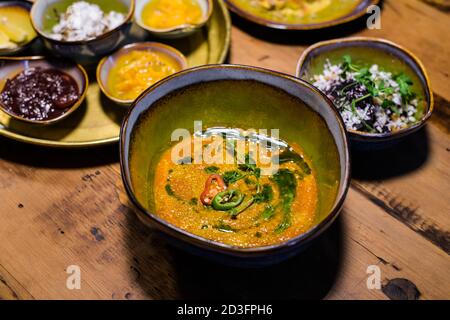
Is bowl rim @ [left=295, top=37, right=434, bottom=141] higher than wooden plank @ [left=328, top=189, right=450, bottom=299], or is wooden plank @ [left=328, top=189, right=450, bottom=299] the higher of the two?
bowl rim @ [left=295, top=37, right=434, bottom=141]

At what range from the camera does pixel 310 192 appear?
180 cm

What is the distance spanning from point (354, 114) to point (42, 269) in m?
1.41

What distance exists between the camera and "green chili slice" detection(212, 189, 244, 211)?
5.75 ft

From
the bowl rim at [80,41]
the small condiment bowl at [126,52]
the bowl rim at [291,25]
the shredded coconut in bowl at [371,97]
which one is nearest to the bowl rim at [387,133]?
the shredded coconut in bowl at [371,97]

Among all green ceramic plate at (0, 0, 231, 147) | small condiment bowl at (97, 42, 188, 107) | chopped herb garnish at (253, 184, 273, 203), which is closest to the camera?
chopped herb garnish at (253, 184, 273, 203)

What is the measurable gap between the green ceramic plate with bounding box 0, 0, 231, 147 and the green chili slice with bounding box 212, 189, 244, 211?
54 centimetres

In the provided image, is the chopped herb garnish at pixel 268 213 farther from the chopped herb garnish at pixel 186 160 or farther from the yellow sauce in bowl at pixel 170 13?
the yellow sauce in bowl at pixel 170 13

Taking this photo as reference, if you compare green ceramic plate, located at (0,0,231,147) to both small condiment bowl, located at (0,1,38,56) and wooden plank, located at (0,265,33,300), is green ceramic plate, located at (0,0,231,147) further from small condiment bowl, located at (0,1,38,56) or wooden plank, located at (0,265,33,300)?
wooden plank, located at (0,265,33,300)

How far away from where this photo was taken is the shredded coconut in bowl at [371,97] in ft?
6.82

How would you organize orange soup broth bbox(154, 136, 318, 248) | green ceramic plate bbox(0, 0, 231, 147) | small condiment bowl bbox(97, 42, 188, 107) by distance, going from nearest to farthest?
1. orange soup broth bbox(154, 136, 318, 248)
2. green ceramic plate bbox(0, 0, 231, 147)
3. small condiment bowl bbox(97, 42, 188, 107)

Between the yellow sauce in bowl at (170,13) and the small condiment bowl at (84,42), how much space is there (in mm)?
115

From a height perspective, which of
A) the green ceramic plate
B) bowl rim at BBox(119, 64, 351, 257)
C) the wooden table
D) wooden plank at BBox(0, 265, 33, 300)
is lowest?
wooden plank at BBox(0, 265, 33, 300)

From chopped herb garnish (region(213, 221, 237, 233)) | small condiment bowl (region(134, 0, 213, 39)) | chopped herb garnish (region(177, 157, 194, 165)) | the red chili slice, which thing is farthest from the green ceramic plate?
chopped herb garnish (region(213, 221, 237, 233))

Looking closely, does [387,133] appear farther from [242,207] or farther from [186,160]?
[186,160]
